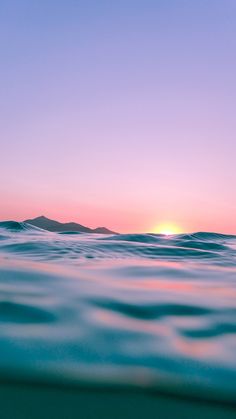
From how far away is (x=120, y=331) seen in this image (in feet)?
6.36

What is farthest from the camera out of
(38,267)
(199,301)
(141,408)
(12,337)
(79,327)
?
(38,267)

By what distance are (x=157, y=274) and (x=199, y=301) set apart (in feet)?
3.94

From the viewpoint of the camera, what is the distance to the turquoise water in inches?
56.9

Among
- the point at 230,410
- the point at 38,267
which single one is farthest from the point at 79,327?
the point at 38,267

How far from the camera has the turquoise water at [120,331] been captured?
1.45 m

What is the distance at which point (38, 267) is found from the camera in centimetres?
379

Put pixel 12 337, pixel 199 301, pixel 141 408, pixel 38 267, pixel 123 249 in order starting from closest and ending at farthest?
pixel 141 408
pixel 12 337
pixel 199 301
pixel 38 267
pixel 123 249

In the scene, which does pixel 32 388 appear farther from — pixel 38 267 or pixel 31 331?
pixel 38 267

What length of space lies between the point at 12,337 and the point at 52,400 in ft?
1.64

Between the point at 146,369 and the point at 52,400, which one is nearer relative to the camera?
the point at 52,400

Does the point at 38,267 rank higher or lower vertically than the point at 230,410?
higher

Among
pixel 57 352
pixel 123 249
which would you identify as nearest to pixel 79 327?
pixel 57 352

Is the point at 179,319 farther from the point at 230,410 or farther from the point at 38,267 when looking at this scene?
the point at 38,267

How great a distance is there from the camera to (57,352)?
63.0 inches
